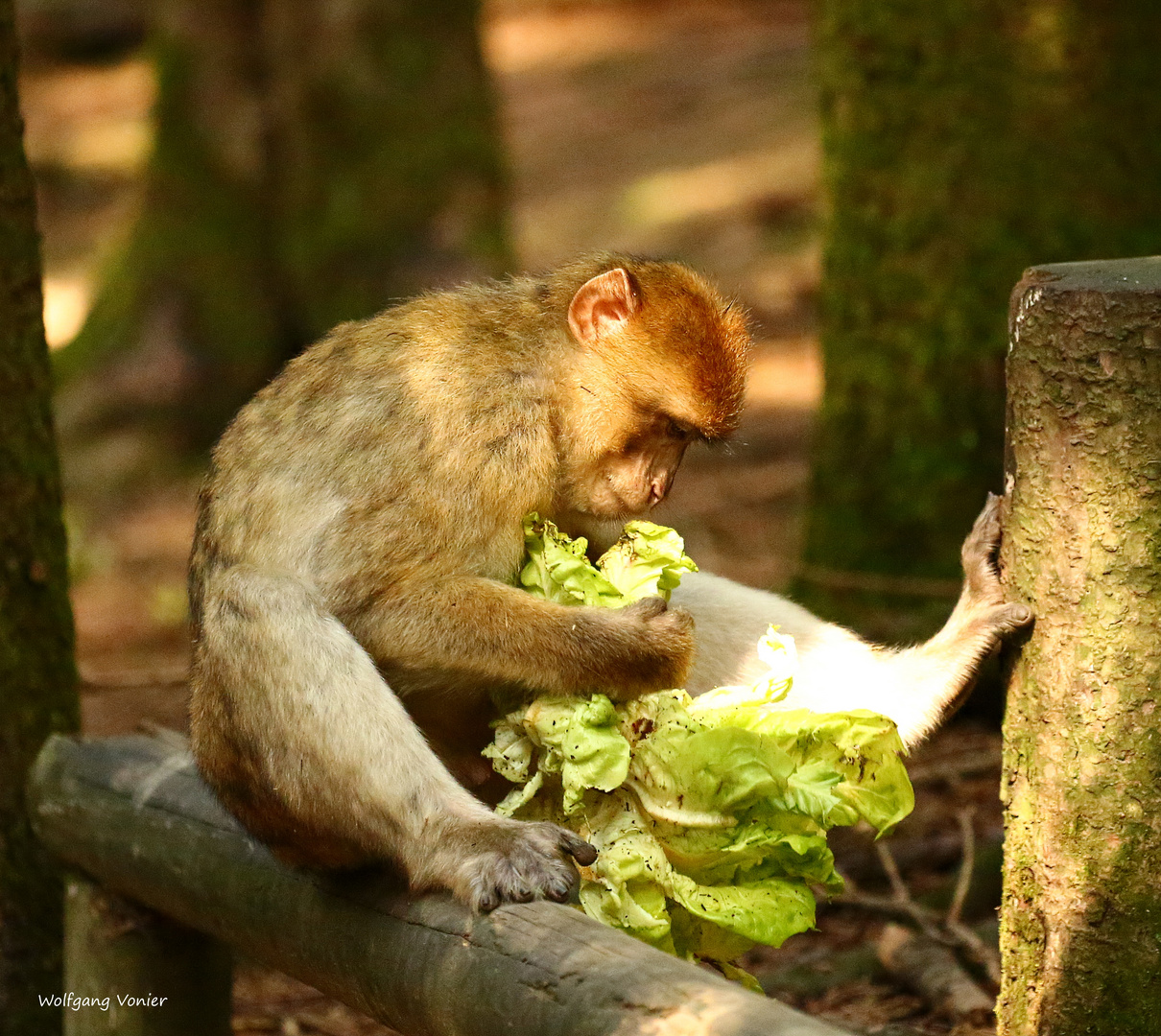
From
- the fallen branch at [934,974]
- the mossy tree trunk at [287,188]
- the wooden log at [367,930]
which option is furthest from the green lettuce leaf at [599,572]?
the mossy tree trunk at [287,188]

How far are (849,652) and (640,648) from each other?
0.78m

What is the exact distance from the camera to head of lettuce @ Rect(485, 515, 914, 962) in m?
3.12

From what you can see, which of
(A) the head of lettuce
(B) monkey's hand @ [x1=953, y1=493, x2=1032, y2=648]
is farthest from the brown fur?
(B) monkey's hand @ [x1=953, y1=493, x2=1032, y2=648]

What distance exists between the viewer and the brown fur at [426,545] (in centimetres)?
314

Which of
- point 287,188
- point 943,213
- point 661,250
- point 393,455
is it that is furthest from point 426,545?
point 661,250

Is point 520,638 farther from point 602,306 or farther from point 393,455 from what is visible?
point 602,306

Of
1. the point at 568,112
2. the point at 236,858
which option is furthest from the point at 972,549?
the point at 568,112

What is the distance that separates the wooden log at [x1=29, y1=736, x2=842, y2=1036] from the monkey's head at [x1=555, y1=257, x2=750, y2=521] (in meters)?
1.09

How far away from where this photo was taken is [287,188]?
972 cm

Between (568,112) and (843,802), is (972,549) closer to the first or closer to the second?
(843,802)

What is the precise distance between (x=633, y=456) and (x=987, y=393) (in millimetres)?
2311

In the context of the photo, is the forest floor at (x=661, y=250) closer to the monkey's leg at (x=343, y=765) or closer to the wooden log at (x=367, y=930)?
the wooden log at (x=367, y=930)

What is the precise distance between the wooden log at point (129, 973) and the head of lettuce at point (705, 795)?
1.48 m

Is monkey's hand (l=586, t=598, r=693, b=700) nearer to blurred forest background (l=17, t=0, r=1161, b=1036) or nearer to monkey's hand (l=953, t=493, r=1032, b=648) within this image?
monkey's hand (l=953, t=493, r=1032, b=648)
